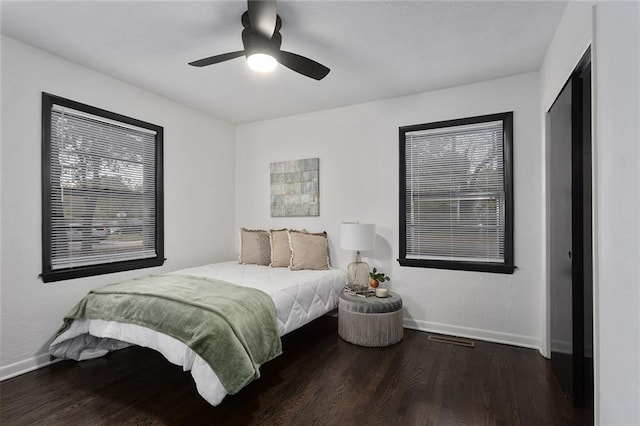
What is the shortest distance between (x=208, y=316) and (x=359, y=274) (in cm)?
203

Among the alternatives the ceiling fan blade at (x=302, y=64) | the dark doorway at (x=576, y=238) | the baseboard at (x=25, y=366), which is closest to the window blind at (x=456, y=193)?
the dark doorway at (x=576, y=238)

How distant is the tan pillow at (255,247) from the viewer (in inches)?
168

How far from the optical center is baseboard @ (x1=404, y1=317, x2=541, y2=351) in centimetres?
321

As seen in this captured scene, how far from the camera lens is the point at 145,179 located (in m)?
3.69

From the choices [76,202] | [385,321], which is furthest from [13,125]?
[385,321]

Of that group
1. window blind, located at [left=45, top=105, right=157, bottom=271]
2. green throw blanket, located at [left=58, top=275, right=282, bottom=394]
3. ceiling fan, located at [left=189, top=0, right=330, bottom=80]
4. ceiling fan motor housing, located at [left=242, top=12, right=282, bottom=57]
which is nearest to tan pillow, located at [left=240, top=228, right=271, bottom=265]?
window blind, located at [left=45, top=105, right=157, bottom=271]

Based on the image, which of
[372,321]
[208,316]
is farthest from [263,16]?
[372,321]

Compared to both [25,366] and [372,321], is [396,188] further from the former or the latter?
[25,366]

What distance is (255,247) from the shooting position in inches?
170

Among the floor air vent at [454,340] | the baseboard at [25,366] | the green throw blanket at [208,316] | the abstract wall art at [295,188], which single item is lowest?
the floor air vent at [454,340]

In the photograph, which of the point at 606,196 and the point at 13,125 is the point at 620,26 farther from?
the point at 13,125

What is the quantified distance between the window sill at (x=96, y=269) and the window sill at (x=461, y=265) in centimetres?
279

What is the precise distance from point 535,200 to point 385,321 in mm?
1851

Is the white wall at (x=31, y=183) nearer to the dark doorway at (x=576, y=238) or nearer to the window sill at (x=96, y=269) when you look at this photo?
the window sill at (x=96, y=269)
